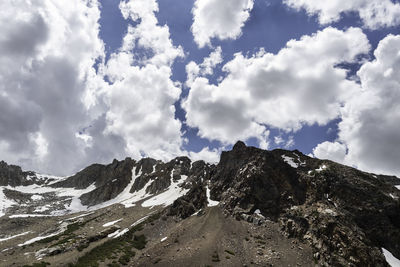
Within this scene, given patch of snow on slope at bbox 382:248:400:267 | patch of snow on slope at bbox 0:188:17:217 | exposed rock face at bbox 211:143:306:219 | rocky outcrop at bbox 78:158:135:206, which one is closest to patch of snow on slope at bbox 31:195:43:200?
patch of snow on slope at bbox 0:188:17:217

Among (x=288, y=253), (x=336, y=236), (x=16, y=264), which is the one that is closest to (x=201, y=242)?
(x=288, y=253)

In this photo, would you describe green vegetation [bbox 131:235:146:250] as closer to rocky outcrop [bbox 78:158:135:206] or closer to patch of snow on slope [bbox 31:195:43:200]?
rocky outcrop [bbox 78:158:135:206]

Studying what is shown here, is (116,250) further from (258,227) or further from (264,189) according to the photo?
(264,189)

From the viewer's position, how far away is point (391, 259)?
43156 mm

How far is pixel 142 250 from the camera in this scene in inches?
2005

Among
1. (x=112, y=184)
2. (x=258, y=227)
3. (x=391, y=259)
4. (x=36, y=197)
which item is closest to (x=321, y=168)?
(x=258, y=227)

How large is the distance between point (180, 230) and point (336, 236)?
99.1ft

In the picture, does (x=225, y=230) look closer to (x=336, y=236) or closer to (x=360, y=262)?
(x=336, y=236)

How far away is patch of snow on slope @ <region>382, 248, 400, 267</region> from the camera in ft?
138

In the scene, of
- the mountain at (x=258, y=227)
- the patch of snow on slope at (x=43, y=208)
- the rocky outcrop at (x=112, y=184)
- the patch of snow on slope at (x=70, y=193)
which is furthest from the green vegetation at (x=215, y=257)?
the rocky outcrop at (x=112, y=184)

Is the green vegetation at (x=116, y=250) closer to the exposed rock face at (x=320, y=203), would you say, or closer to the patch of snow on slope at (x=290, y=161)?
the exposed rock face at (x=320, y=203)

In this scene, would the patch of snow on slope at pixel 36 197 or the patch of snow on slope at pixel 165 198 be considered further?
the patch of snow on slope at pixel 36 197

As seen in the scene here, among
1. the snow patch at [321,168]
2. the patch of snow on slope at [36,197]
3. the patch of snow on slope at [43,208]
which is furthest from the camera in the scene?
the patch of snow on slope at [36,197]

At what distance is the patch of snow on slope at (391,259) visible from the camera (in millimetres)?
42094
